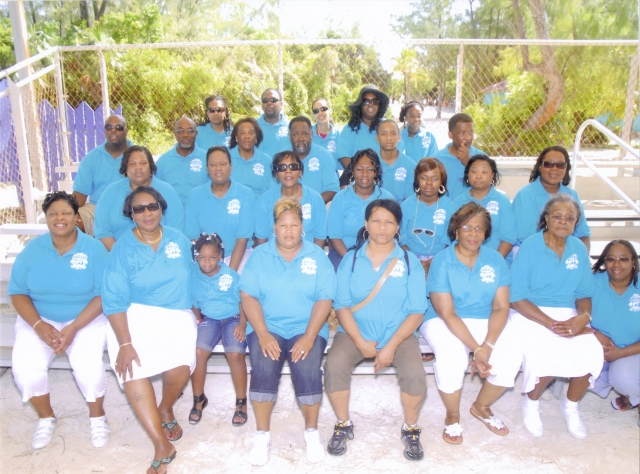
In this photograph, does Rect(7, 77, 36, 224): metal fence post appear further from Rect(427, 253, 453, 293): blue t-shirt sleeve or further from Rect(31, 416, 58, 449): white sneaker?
Rect(427, 253, 453, 293): blue t-shirt sleeve

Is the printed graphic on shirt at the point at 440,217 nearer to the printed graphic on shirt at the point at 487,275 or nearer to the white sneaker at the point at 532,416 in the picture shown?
the printed graphic on shirt at the point at 487,275

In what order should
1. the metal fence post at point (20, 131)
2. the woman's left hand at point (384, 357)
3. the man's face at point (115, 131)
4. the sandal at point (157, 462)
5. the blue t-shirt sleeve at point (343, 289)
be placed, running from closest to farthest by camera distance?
the sandal at point (157, 462), the woman's left hand at point (384, 357), the blue t-shirt sleeve at point (343, 289), the man's face at point (115, 131), the metal fence post at point (20, 131)

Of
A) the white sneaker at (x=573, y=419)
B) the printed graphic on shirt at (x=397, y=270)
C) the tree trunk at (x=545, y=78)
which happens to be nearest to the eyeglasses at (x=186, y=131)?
the printed graphic on shirt at (x=397, y=270)

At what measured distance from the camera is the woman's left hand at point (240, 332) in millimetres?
3271

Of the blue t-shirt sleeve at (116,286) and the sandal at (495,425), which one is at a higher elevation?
the blue t-shirt sleeve at (116,286)

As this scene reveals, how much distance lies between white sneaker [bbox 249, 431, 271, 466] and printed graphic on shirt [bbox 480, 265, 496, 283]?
153 cm

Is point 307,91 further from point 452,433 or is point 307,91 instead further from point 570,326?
point 452,433

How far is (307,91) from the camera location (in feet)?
57.6

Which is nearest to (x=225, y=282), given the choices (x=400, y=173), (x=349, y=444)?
(x=349, y=444)

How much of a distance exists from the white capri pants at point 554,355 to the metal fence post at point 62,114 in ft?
17.2

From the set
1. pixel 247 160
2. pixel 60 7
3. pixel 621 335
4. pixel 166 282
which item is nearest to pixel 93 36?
pixel 60 7

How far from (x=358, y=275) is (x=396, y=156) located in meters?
1.60

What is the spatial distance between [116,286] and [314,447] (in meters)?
1.41

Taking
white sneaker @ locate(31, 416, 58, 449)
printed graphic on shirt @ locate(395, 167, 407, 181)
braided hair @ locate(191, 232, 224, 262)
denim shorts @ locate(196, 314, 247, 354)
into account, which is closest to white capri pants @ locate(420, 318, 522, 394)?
denim shorts @ locate(196, 314, 247, 354)
